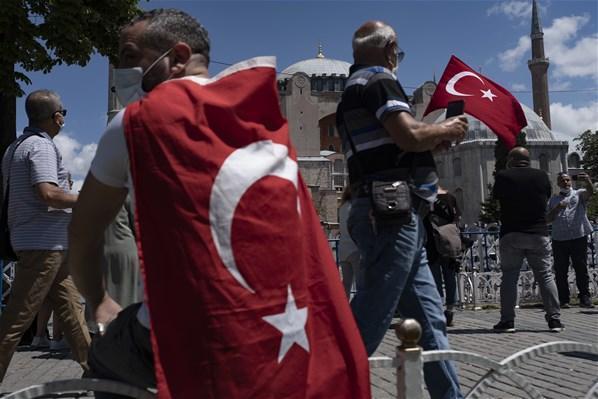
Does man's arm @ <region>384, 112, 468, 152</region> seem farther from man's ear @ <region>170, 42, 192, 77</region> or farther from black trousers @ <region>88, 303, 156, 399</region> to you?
black trousers @ <region>88, 303, 156, 399</region>

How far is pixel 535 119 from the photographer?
6788cm

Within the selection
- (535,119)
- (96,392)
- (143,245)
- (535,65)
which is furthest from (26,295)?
(535,65)

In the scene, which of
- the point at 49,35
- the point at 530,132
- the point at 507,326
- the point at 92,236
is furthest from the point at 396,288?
the point at 530,132

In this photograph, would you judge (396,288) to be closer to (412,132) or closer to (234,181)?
(412,132)

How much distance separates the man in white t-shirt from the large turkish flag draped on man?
117mm

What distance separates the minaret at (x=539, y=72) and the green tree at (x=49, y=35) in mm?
71635

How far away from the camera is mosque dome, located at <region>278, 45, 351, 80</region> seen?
8206cm

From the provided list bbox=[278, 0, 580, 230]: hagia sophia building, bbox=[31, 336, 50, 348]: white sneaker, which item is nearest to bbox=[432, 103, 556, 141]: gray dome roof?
bbox=[278, 0, 580, 230]: hagia sophia building

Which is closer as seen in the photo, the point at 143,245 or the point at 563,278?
the point at 143,245

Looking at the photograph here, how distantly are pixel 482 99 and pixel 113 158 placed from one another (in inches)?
111

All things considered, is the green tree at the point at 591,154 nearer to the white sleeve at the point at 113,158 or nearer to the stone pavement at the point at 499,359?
the stone pavement at the point at 499,359

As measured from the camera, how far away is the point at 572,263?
9.46m

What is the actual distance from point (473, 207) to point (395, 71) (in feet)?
200

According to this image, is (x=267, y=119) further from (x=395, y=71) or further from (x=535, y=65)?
(x=535, y=65)
